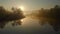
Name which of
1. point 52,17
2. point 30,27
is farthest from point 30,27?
point 52,17

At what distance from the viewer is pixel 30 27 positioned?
1542mm

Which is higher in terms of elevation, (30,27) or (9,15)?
(9,15)

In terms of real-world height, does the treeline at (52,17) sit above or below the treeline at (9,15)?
below

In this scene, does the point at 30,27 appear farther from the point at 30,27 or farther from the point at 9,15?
the point at 9,15

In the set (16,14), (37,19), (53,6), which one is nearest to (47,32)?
(37,19)

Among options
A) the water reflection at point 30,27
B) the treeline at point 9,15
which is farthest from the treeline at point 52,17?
the treeline at point 9,15

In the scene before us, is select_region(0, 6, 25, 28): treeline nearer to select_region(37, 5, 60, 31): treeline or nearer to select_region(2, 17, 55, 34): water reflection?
select_region(2, 17, 55, 34): water reflection

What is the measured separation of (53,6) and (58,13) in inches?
3.9

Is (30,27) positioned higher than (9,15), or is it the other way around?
(9,15)

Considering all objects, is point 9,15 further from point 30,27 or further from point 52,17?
point 52,17

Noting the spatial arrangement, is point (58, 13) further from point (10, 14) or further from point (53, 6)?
point (10, 14)

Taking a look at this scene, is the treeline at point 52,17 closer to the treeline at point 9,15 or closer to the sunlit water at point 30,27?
the sunlit water at point 30,27

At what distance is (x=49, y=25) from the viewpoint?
1.53 meters

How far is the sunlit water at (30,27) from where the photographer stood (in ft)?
5.02
